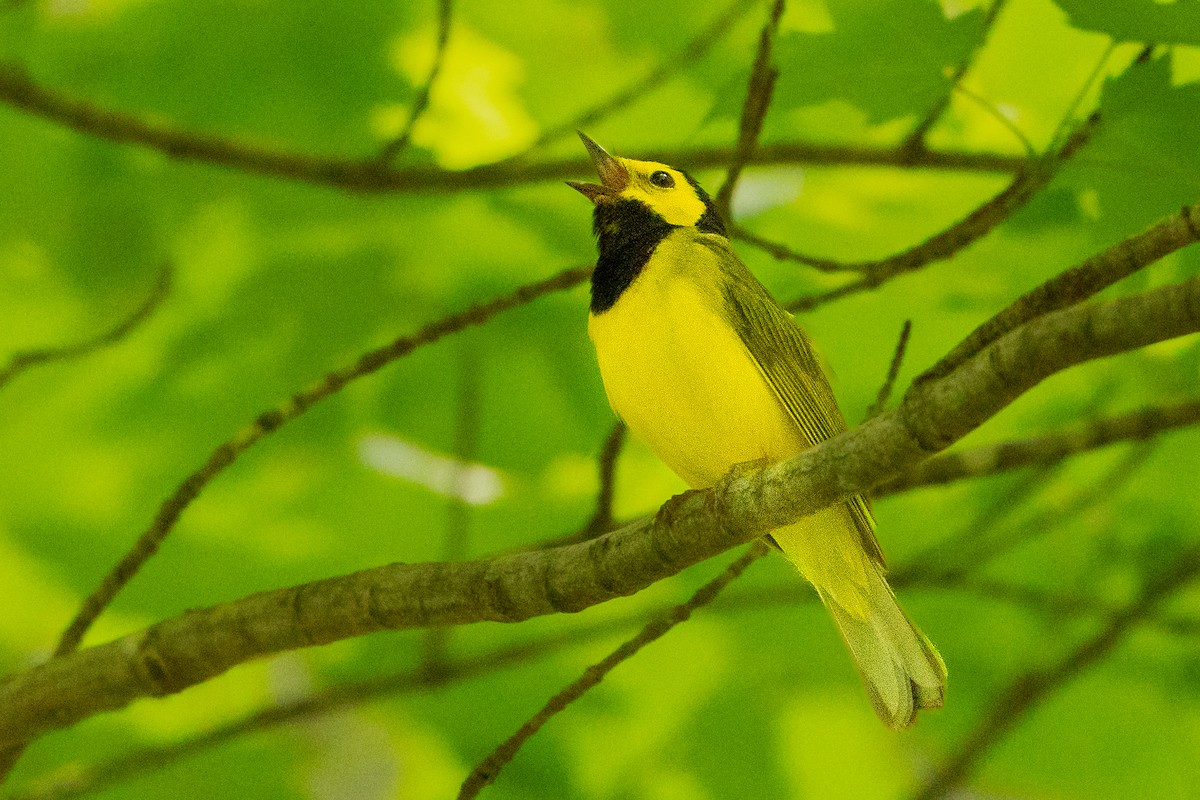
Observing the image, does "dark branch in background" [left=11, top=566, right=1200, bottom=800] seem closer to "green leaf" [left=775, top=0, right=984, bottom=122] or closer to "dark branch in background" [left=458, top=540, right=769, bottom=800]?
"dark branch in background" [left=458, top=540, right=769, bottom=800]

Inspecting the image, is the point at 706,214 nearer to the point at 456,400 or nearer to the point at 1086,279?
the point at 456,400

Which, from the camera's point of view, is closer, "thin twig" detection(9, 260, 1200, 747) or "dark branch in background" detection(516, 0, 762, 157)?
"thin twig" detection(9, 260, 1200, 747)

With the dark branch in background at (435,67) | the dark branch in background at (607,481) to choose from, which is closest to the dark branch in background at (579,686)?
the dark branch in background at (607,481)

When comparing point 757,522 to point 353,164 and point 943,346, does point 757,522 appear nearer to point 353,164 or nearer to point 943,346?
point 943,346

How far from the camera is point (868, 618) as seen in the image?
3.51m

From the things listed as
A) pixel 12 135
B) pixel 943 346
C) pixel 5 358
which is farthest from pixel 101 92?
pixel 943 346

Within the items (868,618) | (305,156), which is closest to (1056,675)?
(868,618)

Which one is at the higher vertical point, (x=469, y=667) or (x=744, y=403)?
(x=744, y=403)

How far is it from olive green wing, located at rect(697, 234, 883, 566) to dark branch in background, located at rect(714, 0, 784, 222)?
373 mm

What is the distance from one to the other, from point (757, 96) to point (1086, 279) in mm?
1123

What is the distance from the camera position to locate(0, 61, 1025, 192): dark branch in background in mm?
3819

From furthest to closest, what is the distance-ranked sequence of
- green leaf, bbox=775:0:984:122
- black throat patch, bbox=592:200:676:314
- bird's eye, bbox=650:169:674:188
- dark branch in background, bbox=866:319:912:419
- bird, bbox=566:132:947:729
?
bird's eye, bbox=650:169:674:188
black throat patch, bbox=592:200:676:314
bird, bbox=566:132:947:729
green leaf, bbox=775:0:984:122
dark branch in background, bbox=866:319:912:419

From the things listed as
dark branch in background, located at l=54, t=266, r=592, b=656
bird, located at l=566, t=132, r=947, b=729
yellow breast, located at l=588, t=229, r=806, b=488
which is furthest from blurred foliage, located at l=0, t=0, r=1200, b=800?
dark branch in background, located at l=54, t=266, r=592, b=656

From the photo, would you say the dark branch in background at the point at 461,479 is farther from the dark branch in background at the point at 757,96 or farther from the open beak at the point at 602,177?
the dark branch in background at the point at 757,96
